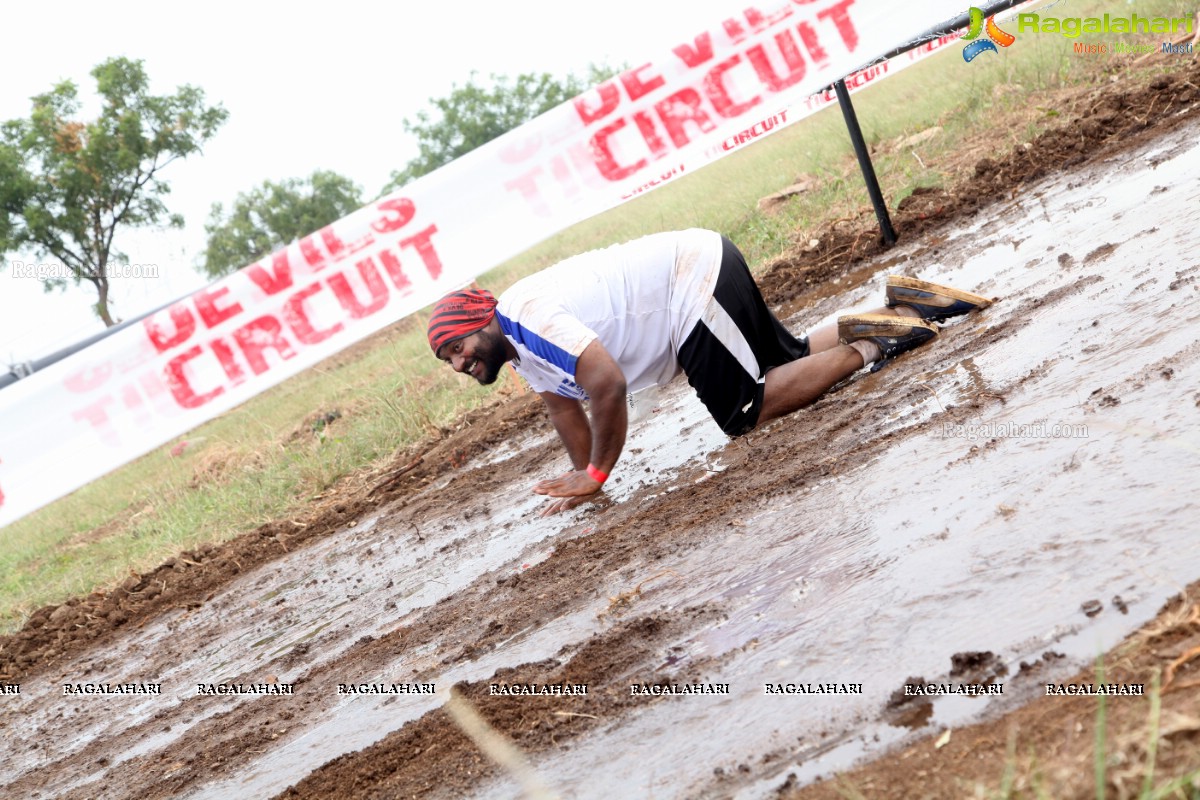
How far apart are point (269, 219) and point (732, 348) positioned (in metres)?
35.6

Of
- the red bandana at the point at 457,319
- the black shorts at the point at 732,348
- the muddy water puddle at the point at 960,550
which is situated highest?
the red bandana at the point at 457,319

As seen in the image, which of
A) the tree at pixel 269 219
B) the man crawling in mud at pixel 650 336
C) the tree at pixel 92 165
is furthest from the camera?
the tree at pixel 269 219

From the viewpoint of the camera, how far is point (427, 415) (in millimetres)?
8578

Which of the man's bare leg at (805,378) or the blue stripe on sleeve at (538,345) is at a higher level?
the blue stripe on sleeve at (538,345)

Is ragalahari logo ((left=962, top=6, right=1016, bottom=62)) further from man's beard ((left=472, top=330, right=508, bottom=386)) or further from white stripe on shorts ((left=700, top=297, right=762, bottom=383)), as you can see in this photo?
man's beard ((left=472, top=330, right=508, bottom=386))

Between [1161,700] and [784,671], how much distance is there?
3.42 feet

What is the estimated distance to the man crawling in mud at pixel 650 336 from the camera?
15.6ft

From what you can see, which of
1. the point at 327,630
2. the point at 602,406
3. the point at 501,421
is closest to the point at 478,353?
the point at 602,406

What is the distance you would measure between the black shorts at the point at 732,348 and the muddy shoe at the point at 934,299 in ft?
2.26

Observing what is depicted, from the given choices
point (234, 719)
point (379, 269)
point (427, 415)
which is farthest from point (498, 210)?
point (234, 719)

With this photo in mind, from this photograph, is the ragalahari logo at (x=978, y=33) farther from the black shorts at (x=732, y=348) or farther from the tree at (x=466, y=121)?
the tree at (x=466, y=121)

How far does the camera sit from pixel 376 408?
9.58 m

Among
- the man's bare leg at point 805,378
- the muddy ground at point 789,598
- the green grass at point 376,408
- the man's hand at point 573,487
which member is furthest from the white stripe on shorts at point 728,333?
the green grass at point 376,408

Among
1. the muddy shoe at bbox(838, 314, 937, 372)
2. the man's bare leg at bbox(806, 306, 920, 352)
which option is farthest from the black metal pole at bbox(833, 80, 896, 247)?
the muddy shoe at bbox(838, 314, 937, 372)
